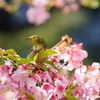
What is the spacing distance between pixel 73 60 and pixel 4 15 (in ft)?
28.0

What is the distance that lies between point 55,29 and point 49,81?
7.48m

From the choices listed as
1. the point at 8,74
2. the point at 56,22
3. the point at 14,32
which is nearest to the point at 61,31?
the point at 56,22

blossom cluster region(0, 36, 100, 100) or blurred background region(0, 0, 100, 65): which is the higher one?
blurred background region(0, 0, 100, 65)

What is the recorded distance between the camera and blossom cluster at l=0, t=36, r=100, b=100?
1.23 metres

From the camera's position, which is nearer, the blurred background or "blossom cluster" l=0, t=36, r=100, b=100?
"blossom cluster" l=0, t=36, r=100, b=100

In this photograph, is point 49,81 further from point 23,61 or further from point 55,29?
point 55,29

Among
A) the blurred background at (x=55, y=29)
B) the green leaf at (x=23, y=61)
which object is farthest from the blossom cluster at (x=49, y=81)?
the blurred background at (x=55, y=29)

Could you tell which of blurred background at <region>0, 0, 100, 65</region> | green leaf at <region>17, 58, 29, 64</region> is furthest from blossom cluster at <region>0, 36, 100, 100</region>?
blurred background at <region>0, 0, 100, 65</region>

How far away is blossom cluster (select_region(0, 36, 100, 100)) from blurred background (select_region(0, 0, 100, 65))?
19.7 feet

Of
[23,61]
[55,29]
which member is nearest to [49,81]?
[23,61]

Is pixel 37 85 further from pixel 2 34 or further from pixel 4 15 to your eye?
pixel 4 15

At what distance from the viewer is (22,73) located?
123 cm

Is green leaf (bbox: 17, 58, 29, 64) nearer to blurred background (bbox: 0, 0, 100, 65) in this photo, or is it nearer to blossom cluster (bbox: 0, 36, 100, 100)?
blossom cluster (bbox: 0, 36, 100, 100)

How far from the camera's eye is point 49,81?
1.33 metres
